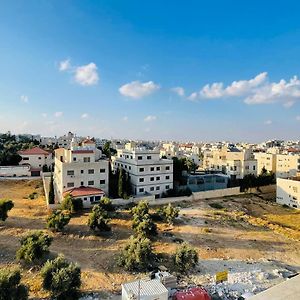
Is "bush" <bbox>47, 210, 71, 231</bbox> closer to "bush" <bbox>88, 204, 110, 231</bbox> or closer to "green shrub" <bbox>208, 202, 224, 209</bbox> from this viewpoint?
"bush" <bbox>88, 204, 110, 231</bbox>

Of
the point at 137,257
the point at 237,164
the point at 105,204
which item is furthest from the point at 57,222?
the point at 237,164

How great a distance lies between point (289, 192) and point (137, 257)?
3591 centimetres

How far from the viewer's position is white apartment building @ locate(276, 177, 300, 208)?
153ft

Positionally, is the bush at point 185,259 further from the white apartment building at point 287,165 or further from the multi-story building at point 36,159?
the white apartment building at point 287,165

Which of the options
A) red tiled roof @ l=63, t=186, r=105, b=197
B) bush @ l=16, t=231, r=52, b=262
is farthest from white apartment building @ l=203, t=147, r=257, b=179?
bush @ l=16, t=231, r=52, b=262

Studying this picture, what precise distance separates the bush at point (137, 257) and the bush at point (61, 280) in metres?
5.10

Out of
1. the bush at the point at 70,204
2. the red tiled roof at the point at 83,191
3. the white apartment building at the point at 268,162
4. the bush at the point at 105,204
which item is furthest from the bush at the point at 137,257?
the white apartment building at the point at 268,162

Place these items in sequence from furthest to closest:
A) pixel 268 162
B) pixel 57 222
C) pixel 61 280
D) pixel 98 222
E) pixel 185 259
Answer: pixel 268 162
pixel 98 222
pixel 57 222
pixel 185 259
pixel 61 280

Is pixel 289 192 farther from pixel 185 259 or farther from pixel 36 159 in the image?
pixel 36 159

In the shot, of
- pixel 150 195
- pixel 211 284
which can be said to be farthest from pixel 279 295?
pixel 150 195

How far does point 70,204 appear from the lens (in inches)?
1351

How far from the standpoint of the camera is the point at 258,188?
55469mm

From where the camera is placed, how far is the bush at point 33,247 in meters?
22.0

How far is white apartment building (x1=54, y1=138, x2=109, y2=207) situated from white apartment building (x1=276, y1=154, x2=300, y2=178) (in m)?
41.7
